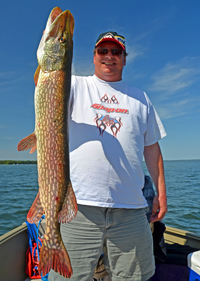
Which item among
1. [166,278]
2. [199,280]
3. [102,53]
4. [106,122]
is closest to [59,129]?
[106,122]

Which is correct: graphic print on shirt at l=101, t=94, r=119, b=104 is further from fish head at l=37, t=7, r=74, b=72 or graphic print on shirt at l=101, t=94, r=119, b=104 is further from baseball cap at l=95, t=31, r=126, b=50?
baseball cap at l=95, t=31, r=126, b=50

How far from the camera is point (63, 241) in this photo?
6.54 feet

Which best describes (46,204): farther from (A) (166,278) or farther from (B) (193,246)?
(B) (193,246)

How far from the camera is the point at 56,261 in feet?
5.76

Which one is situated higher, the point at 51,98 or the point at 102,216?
the point at 51,98

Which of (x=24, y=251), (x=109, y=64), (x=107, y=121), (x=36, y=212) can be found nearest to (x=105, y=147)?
(x=107, y=121)

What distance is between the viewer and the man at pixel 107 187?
1.99 metres

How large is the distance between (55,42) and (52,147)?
87cm

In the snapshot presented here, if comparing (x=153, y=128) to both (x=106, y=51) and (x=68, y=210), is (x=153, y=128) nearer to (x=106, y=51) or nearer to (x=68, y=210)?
(x=106, y=51)

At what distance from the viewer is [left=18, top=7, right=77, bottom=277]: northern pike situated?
5.90 feet

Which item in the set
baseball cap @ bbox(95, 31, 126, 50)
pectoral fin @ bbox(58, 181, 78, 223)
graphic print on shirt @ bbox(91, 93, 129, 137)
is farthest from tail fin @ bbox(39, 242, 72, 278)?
→ baseball cap @ bbox(95, 31, 126, 50)

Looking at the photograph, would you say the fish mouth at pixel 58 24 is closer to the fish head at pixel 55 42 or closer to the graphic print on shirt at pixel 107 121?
the fish head at pixel 55 42

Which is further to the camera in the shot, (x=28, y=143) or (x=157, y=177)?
Result: (x=157, y=177)

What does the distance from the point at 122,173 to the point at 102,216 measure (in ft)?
1.36
